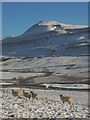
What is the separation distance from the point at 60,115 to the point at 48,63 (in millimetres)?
38364

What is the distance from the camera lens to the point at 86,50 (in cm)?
6247

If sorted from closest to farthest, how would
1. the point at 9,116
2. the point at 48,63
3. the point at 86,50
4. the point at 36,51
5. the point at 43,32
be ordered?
1. the point at 9,116
2. the point at 48,63
3. the point at 86,50
4. the point at 36,51
5. the point at 43,32

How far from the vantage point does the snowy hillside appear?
221 ft

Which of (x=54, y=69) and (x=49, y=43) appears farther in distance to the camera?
(x=49, y=43)

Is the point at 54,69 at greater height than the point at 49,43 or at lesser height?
lesser

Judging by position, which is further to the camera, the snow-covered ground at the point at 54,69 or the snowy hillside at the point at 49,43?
the snowy hillside at the point at 49,43

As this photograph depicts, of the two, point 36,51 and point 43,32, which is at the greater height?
point 43,32

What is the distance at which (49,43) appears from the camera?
7894 centimetres

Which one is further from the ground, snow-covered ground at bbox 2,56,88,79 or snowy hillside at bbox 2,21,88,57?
snowy hillside at bbox 2,21,88,57

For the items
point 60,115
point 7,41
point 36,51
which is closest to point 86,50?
point 36,51

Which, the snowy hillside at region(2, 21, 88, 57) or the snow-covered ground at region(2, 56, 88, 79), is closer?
the snow-covered ground at region(2, 56, 88, 79)

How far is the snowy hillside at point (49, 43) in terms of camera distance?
67256 millimetres

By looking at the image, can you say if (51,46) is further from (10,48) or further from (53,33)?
(10,48)

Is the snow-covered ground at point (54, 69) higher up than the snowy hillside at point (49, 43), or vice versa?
the snowy hillside at point (49, 43)
